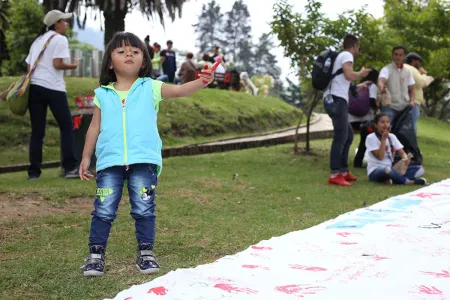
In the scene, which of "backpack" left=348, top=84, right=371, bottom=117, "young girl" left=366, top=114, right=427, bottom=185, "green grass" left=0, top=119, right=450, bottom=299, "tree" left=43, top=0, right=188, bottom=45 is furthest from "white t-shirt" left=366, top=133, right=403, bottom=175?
"tree" left=43, top=0, right=188, bottom=45

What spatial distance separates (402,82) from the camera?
952 centimetres

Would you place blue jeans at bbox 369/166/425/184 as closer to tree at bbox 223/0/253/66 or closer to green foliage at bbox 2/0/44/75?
green foliage at bbox 2/0/44/75

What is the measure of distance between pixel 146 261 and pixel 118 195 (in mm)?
416

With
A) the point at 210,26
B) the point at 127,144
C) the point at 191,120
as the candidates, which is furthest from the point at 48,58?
the point at 210,26

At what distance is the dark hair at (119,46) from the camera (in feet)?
13.1

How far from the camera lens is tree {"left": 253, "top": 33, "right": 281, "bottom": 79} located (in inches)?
3568

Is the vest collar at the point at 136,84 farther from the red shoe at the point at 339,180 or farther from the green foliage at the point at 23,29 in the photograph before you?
the green foliage at the point at 23,29

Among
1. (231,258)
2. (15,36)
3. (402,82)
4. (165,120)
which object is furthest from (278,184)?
(15,36)

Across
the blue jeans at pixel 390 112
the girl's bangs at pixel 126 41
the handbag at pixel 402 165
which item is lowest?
the handbag at pixel 402 165

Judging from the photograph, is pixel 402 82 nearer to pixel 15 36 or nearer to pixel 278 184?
pixel 278 184

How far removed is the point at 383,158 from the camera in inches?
339

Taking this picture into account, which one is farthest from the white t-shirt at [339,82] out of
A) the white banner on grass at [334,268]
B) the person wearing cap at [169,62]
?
the person wearing cap at [169,62]

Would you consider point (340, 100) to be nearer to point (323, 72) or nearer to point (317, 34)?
point (323, 72)

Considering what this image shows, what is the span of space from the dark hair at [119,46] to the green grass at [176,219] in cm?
113
